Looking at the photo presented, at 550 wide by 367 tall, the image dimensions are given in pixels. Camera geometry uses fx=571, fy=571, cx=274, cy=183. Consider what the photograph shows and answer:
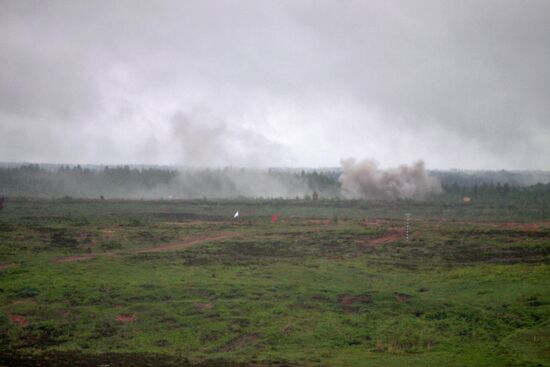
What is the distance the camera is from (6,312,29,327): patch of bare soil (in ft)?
86.8

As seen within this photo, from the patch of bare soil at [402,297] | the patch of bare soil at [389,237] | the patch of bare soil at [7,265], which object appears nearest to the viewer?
the patch of bare soil at [402,297]

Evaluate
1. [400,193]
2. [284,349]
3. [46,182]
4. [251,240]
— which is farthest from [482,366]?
[46,182]

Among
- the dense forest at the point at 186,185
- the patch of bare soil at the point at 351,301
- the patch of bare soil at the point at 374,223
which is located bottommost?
the patch of bare soil at the point at 351,301

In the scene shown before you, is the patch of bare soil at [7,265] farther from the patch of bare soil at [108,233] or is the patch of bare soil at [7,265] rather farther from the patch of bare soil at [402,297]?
the patch of bare soil at [402,297]

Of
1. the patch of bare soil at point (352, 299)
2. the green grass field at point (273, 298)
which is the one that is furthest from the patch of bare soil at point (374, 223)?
the patch of bare soil at point (352, 299)

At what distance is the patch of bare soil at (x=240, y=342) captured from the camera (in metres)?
24.1

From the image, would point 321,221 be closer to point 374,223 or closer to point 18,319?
point 374,223

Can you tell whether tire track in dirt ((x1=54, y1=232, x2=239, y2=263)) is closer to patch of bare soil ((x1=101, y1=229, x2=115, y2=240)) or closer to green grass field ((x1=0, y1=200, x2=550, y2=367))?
green grass field ((x1=0, y1=200, x2=550, y2=367))

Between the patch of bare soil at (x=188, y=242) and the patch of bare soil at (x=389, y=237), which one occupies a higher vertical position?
the patch of bare soil at (x=389, y=237)

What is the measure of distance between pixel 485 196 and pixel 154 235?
8597cm

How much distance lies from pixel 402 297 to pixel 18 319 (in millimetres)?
19123

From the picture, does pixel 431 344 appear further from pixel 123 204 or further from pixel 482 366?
pixel 123 204

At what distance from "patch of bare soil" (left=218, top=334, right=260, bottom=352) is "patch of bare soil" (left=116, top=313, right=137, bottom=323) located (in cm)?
546

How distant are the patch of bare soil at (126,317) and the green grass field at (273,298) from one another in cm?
13
